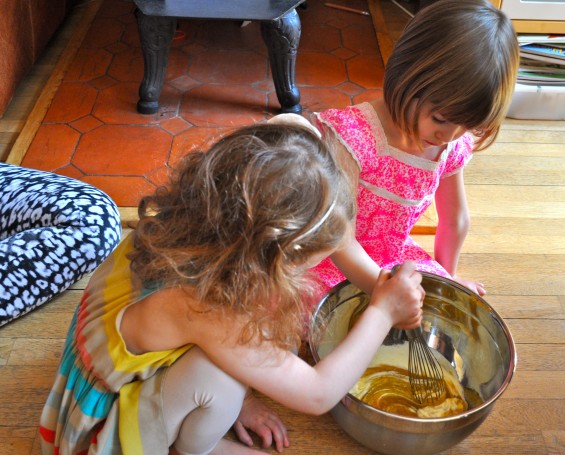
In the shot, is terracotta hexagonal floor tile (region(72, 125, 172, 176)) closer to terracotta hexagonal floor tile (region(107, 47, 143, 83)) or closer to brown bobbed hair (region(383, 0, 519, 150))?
terracotta hexagonal floor tile (region(107, 47, 143, 83))

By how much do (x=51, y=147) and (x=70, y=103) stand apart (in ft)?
0.63

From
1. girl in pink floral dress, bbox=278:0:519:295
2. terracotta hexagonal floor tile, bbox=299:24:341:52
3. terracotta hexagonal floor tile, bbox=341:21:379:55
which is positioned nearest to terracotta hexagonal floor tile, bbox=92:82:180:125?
terracotta hexagonal floor tile, bbox=299:24:341:52

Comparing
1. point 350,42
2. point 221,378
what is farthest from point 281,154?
point 350,42

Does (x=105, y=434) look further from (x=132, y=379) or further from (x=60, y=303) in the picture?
(x=60, y=303)

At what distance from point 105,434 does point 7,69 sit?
3.51ft

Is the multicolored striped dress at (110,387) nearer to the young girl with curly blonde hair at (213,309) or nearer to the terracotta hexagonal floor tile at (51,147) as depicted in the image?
the young girl with curly blonde hair at (213,309)

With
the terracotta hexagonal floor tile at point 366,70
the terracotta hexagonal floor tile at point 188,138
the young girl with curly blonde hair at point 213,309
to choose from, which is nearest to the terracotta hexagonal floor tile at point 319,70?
the terracotta hexagonal floor tile at point 366,70

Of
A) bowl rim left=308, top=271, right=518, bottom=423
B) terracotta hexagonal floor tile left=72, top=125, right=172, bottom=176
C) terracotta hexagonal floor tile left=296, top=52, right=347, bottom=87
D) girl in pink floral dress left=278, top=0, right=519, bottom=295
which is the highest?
girl in pink floral dress left=278, top=0, right=519, bottom=295

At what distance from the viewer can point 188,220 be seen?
2.40 feet

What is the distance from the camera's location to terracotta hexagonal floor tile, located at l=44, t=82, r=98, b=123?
63.8 inches

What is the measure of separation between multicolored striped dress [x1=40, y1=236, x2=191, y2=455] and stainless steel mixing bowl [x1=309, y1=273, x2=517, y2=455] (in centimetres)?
21

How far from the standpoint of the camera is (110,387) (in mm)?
821

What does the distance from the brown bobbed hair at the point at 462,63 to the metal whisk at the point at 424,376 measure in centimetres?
33

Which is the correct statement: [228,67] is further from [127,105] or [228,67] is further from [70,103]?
[70,103]
